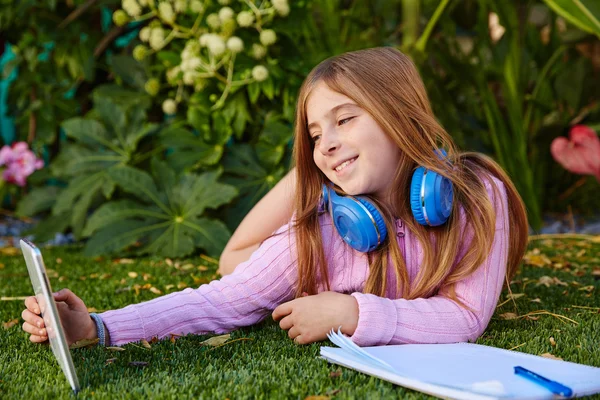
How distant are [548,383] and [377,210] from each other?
529 millimetres

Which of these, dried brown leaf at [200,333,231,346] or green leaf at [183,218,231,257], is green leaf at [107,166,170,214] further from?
dried brown leaf at [200,333,231,346]

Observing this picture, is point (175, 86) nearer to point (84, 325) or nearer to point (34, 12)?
point (34, 12)

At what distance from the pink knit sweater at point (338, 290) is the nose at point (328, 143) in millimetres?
210

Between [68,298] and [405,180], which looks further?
[405,180]

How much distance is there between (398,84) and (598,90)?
3574mm

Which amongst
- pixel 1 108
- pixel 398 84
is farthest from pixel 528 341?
pixel 1 108

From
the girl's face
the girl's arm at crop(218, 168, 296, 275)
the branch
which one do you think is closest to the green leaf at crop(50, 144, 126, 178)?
the branch

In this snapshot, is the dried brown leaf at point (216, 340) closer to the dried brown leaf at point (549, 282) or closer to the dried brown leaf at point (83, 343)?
the dried brown leaf at point (83, 343)

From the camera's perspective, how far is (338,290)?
1655 mm

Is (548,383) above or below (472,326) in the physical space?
above

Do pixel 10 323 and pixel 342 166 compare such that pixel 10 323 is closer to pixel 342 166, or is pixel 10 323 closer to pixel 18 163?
pixel 342 166

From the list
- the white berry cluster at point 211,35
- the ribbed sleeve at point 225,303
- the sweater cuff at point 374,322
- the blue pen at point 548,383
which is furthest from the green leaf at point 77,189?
the blue pen at point 548,383

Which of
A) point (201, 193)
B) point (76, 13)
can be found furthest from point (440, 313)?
point (76, 13)

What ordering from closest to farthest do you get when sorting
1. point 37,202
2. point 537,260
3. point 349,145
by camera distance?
point 349,145
point 537,260
point 37,202
